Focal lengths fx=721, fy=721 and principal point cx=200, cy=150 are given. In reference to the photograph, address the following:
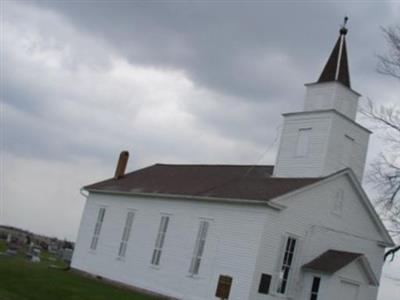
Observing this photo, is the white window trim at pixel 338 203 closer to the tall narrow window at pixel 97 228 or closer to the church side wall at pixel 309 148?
the church side wall at pixel 309 148

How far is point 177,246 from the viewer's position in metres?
31.5

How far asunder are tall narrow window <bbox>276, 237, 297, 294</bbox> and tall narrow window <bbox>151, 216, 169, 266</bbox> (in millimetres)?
6718

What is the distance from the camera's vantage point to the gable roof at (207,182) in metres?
29.1

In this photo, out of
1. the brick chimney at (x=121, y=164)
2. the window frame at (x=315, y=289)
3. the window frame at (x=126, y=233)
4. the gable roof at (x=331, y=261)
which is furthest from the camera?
the brick chimney at (x=121, y=164)

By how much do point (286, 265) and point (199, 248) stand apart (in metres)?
3.88

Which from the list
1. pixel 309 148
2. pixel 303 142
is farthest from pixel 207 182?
pixel 309 148

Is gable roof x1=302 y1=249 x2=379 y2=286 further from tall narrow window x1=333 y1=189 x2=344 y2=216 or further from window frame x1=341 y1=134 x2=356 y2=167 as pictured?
window frame x1=341 y1=134 x2=356 y2=167

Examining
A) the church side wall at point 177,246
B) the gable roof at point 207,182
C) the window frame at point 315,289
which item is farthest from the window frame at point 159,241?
the window frame at point 315,289

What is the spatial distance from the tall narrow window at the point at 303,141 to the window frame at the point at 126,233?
932 cm

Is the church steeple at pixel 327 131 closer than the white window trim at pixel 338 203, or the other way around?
the white window trim at pixel 338 203

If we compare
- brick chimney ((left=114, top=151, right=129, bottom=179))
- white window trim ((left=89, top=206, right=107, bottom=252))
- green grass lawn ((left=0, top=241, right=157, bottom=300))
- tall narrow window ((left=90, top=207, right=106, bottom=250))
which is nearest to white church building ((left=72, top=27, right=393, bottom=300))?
white window trim ((left=89, top=206, right=107, bottom=252))

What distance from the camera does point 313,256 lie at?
29.4m

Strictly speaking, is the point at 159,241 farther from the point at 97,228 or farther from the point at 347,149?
the point at 347,149

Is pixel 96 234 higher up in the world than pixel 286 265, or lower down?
lower down
